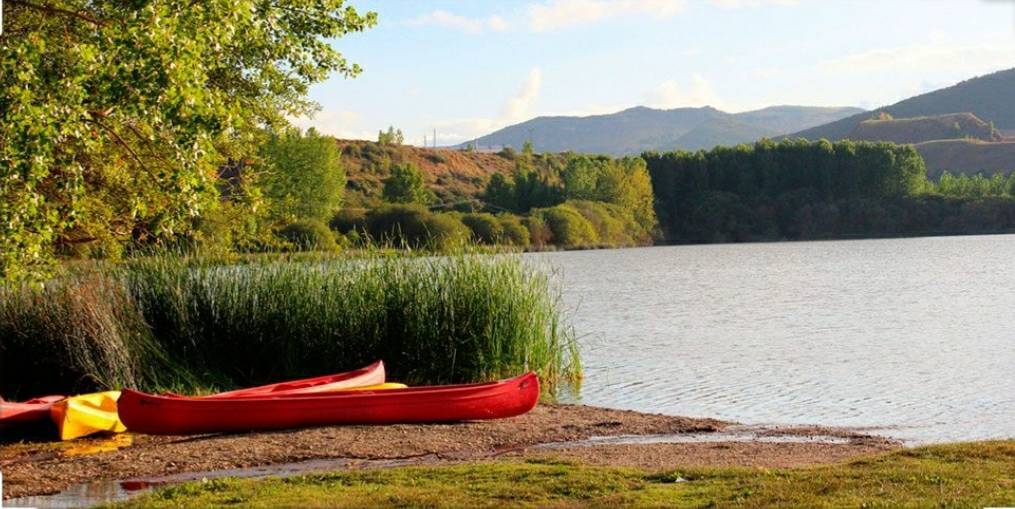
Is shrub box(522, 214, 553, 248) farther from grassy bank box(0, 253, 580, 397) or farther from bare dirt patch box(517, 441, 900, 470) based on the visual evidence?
bare dirt patch box(517, 441, 900, 470)

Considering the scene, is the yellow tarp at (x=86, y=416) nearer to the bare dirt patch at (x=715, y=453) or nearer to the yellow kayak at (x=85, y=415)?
the yellow kayak at (x=85, y=415)

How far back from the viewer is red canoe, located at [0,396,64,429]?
1316cm

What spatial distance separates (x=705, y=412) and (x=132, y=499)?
9692 mm

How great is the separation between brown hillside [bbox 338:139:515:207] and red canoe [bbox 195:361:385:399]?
9207 centimetres

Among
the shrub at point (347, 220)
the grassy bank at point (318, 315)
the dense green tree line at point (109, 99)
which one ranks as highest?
the dense green tree line at point (109, 99)

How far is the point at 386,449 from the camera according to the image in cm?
1229

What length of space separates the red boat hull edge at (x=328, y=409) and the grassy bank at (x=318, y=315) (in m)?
2.88

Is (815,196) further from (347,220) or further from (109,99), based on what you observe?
(109,99)

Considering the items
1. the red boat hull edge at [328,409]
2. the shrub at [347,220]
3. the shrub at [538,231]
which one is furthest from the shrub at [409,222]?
the red boat hull edge at [328,409]

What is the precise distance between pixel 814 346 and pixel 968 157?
155 metres

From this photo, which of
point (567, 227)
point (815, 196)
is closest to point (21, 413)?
point (567, 227)

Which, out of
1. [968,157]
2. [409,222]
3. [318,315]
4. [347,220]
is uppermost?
[968,157]

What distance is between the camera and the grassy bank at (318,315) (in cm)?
1666

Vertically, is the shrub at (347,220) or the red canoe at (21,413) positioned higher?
the shrub at (347,220)
